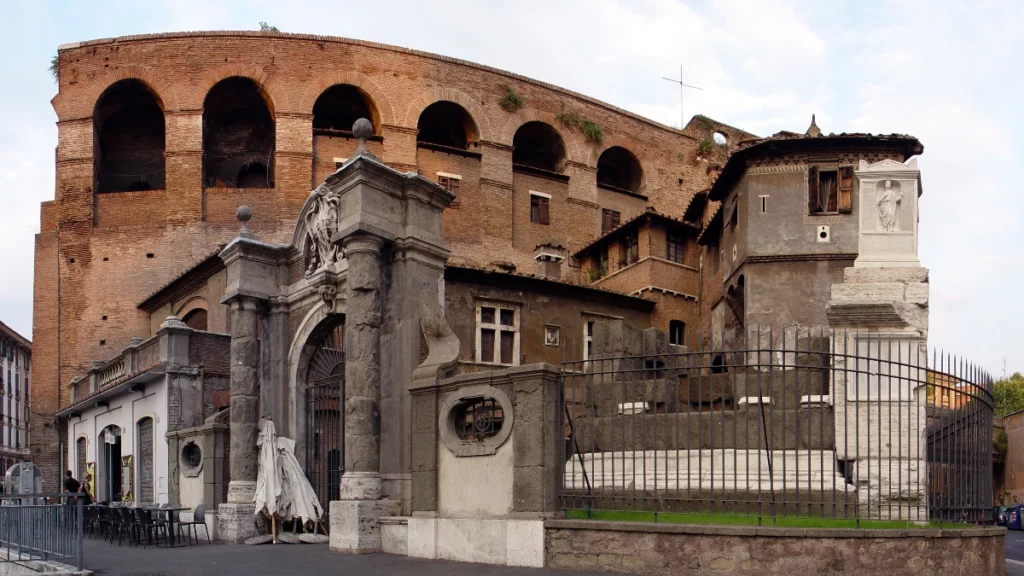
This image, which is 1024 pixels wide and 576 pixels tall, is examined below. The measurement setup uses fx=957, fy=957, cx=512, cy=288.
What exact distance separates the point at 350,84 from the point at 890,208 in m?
28.8

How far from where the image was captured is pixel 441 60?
39.3 metres

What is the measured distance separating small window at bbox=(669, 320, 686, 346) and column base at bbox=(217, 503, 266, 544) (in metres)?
18.3

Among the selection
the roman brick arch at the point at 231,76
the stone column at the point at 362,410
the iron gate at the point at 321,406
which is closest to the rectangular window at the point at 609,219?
the roman brick arch at the point at 231,76

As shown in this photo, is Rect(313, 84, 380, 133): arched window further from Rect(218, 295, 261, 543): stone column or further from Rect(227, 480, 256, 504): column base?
Rect(227, 480, 256, 504): column base

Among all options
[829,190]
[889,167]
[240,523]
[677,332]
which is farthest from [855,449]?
[677,332]

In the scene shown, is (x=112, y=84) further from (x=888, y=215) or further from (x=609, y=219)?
(x=888, y=215)

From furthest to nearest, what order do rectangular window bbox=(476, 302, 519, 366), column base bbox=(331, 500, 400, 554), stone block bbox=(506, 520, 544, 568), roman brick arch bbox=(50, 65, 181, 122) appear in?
roman brick arch bbox=(50, 65, 181, 122)
rectangular window bbox=(476, 302, 519, 366)
column base bbox=(331, 500, 400, 554)
stone block bbox=(506, 520, 544, 568)

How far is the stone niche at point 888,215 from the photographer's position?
39.2 ft

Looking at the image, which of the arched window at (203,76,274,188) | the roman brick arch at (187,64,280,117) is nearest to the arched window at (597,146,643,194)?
the roman brick arch at (187,64,280,117)

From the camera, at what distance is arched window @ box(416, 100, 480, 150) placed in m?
39.8

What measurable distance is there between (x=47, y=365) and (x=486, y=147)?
18.8m

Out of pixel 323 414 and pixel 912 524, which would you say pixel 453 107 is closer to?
pixel 323 414

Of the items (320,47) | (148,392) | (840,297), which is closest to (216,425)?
(148,392)

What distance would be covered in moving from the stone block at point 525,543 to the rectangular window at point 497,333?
1186cm
